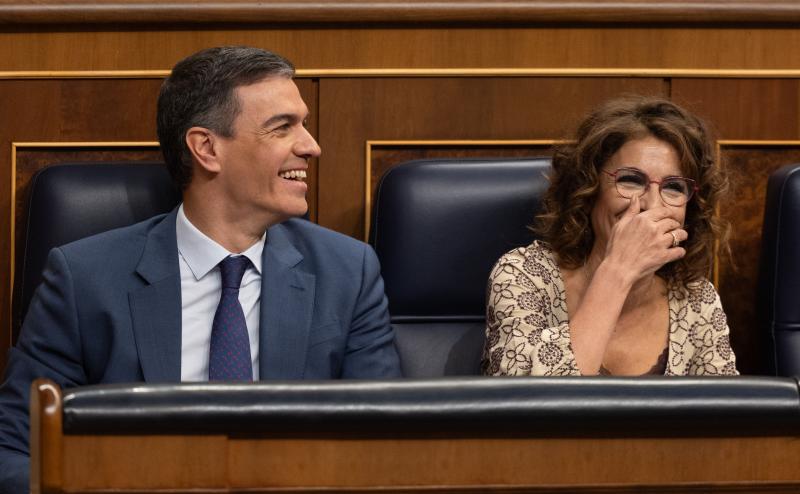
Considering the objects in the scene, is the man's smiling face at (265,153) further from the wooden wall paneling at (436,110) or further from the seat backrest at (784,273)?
the seat backrest at (784,273)

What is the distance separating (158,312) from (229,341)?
0.32 feet

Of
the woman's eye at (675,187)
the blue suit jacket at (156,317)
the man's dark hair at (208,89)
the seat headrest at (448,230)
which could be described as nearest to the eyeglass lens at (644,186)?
the woman's eye at (675,187)

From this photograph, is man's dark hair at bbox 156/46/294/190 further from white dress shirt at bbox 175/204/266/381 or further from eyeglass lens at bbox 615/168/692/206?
eyeglass lens at bbox 615/168/692/206

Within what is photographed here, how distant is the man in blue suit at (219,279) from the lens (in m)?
1.35

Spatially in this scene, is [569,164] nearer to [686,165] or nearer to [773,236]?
[686,165]

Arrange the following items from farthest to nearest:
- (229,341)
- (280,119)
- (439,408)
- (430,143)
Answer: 1. (430,143)
2. (280,119)
3. (229,341)
4. (439,408)

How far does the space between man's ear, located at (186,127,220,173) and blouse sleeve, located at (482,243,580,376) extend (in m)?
0.41

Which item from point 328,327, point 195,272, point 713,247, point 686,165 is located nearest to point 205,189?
point 195,272

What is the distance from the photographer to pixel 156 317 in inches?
53.6

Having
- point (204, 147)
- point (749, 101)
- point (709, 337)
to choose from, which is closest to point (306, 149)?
point (204, 147)

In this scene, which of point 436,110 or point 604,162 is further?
point 436,110

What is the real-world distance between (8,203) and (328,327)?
63cm

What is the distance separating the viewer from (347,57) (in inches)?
68.4

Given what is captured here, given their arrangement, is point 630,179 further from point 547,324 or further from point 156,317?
point 156,317
